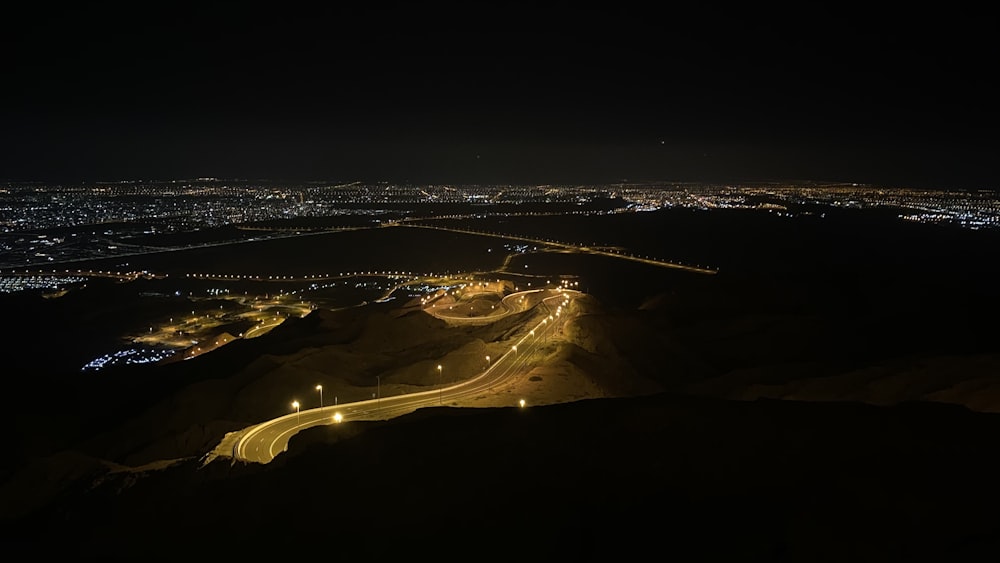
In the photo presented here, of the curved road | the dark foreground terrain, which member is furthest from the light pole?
the dark foreground terrain

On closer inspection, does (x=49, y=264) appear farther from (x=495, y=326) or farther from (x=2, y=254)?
(x=495, y=326)

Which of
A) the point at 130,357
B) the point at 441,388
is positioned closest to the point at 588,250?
the point at 130,357

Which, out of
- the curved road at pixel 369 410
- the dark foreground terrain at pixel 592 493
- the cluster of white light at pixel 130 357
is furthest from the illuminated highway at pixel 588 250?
the dark foreground terrain at pixel 592 493

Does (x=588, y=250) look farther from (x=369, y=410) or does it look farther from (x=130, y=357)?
(x=369, y=410)

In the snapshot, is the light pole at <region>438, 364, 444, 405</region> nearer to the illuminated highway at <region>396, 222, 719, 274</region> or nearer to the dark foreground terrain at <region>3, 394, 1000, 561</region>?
the dark foreground terrain at <region>3, 394, 1000, 561</region>

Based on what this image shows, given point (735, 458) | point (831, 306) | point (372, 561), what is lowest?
point (831, 306)

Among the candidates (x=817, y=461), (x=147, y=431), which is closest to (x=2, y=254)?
(x=147, y=431)

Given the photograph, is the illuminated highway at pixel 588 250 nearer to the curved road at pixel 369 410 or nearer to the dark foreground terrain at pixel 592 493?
the curved road at pixel 369 410
